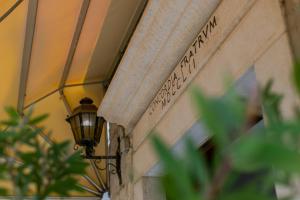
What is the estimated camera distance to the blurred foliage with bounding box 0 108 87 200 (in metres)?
0.50

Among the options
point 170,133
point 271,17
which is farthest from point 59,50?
point 271,17

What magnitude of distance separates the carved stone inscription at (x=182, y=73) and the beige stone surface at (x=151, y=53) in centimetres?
6

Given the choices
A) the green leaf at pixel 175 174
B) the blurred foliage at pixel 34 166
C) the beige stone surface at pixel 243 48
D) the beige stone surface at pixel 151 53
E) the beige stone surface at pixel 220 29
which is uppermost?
the beige stone surface at pixel 151 53

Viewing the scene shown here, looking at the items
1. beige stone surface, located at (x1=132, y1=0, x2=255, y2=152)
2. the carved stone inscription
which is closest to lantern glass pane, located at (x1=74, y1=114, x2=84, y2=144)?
the carved stone inscription

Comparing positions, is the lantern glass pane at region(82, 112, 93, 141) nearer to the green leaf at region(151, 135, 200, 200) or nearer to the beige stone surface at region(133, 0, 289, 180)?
the beige stone surface at region(133, 0, 289, 180)

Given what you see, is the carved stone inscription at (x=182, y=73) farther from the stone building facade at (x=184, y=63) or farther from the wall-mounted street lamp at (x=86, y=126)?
the wall-mounted street lamp at (x=86, y=126)

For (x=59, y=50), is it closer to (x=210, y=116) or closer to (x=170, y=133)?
(x=170, y=133)

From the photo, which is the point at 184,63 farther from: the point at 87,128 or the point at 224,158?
the point at 224,158

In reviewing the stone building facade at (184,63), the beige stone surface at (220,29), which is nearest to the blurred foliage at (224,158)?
the stone building facade at (184,63)

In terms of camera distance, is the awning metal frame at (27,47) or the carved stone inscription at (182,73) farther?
the awning metal frame at (27,47)

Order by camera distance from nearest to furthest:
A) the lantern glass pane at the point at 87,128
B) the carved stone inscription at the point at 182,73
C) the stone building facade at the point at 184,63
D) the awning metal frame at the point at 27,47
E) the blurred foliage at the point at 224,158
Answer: the blurred foliage at the point at 224,158
the stone building facade at the point at 184,63
the carved stone inscription at the point at 182,73
the awning metal frame at the point at 27,47
the lantern glass pane at the point at 87,128

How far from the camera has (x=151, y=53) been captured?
393cm

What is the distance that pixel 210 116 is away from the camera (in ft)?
1.02

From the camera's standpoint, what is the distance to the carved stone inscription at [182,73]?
318 cm
